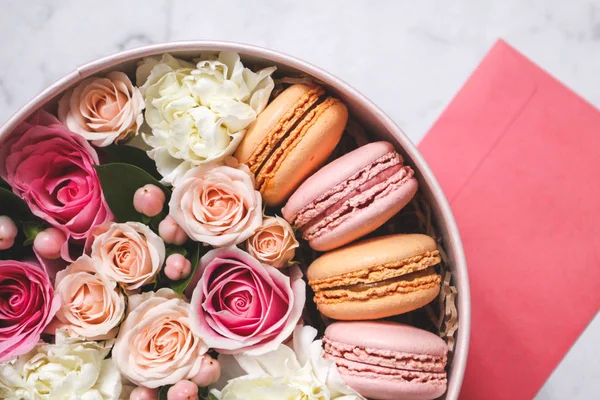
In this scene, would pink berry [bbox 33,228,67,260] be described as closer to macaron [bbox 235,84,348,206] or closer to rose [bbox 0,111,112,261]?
rose [bbox 0,111,112,261]

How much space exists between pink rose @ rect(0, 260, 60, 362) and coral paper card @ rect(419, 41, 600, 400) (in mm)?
508

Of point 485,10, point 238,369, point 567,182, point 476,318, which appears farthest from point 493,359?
point 485,10

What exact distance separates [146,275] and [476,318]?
452mm

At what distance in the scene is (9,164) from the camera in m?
0.61

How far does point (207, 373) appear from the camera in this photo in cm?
58

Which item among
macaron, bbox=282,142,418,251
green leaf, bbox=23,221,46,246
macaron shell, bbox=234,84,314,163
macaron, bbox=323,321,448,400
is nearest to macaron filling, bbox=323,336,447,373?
macaron, bbox=323,321,448,400

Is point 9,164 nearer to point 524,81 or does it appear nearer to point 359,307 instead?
point 359,307

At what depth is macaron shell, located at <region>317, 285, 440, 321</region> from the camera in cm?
58

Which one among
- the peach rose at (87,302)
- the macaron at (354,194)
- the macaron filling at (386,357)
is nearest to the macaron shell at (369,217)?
the macaron at (354,194)

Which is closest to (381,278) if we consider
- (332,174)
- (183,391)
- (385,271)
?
(385,271)

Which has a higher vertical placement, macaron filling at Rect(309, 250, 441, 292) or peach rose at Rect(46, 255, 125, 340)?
macaron filling at Rect(309, 250, 441, 292)

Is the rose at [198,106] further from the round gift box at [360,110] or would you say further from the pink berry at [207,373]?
the pink berry at [207,373]

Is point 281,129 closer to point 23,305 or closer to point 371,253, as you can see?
point 371,253

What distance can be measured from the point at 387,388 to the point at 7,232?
396mm
